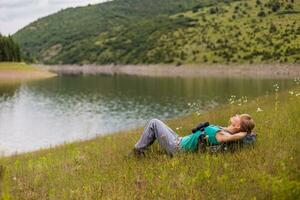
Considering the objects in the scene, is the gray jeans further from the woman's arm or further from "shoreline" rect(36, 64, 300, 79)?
"shoreline" rect(36, 64, 300, 79)

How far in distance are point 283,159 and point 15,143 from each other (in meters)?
29.4

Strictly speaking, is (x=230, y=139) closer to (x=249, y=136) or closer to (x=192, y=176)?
(x=249, y=136)

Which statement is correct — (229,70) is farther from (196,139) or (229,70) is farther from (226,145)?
(226,145)

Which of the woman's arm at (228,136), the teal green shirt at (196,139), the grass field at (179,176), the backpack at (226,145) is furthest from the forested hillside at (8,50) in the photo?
the woman's arm at (228,136)

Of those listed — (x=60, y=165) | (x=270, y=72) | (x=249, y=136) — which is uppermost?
(x=249, y=136)

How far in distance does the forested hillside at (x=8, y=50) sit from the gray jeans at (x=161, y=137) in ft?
444

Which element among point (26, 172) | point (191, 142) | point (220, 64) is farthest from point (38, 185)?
point (220, 64)

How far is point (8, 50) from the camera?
14350 cm

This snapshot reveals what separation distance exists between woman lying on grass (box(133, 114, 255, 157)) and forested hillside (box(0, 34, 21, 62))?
135 m

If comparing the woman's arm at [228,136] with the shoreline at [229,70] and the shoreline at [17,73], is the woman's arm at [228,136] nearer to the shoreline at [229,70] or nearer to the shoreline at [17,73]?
the shoreline at [229,70]

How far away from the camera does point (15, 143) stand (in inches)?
1387

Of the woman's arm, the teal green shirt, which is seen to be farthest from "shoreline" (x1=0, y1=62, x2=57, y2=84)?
the woman's arm

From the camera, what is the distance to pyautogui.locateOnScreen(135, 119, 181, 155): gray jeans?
436 inches

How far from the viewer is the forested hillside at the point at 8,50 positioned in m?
140
